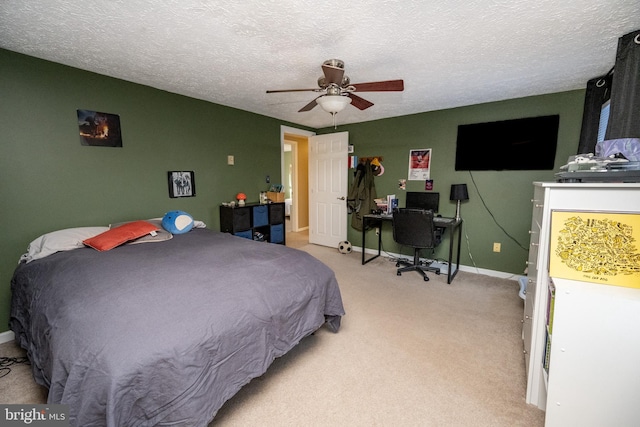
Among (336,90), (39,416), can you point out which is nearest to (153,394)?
(39,416)

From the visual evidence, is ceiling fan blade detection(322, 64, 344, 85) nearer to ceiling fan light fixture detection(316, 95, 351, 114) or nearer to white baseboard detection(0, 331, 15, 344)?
ceiling fan light fixture detection(316, 95, 351, 114)

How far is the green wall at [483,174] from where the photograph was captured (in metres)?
2.99

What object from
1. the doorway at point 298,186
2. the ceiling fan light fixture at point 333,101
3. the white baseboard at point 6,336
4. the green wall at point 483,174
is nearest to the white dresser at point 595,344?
the ceiling fan light fixture at point 333,101

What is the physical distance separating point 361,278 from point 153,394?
268 cm

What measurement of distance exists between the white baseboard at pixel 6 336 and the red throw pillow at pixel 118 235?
39.5 inches

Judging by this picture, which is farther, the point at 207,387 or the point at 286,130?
the point at 286,130

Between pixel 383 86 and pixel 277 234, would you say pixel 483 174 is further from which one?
pixel 277 234

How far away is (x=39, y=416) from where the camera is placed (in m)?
1.15

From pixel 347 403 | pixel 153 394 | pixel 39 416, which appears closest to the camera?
pixel 153 394

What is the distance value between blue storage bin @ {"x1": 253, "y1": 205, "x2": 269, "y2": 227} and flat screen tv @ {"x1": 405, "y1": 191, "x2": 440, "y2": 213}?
2179 millimetres

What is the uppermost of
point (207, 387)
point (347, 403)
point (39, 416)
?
point (207, 387)

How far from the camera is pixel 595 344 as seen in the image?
111cm

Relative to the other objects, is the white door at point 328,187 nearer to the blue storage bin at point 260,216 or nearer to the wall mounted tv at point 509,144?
the blue storage bin at point 260,216

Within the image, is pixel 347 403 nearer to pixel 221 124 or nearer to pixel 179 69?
pixel 179 69
